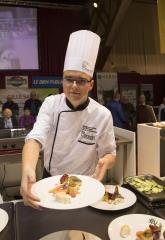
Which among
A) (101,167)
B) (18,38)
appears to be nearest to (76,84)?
(101,167)

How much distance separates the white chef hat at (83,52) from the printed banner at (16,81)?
534 cm

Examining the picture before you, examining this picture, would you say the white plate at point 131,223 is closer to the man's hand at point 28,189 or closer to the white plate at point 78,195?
the white plate at point 78,195

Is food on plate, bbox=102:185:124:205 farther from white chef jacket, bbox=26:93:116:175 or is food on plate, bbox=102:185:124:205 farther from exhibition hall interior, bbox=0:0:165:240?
white chef jacket, bbox=26:93:116:175

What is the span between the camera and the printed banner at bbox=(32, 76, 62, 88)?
21.3 feet

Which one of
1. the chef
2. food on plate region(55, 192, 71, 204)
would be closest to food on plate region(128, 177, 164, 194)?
the chef

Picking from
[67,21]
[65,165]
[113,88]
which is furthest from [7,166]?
[67,21]

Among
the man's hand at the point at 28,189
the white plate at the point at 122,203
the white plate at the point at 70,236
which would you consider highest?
the man's hand at the point at 28,189

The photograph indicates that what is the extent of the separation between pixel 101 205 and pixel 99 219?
7 centimetres

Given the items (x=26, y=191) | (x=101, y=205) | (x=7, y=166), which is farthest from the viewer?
(x=7, y=166)

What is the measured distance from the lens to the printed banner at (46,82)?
21.3 feet

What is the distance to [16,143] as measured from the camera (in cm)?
249

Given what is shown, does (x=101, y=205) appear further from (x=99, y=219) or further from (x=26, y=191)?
(x=26, y=191)

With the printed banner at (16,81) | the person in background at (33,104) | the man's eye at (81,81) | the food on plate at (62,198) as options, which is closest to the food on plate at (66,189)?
the food on plate at (62,198)

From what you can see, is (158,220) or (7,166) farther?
(7,166)
